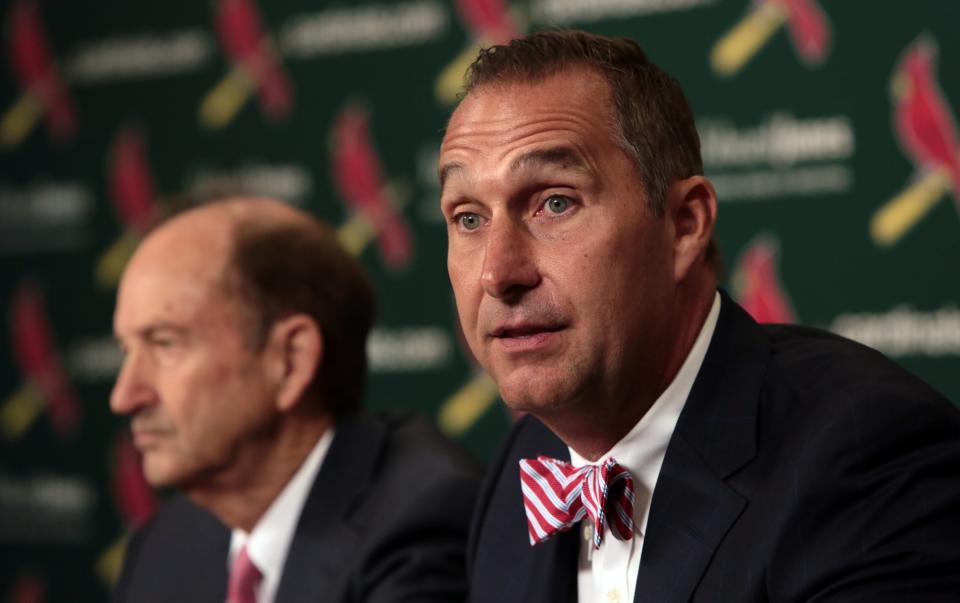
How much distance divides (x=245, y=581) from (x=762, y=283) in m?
1.62

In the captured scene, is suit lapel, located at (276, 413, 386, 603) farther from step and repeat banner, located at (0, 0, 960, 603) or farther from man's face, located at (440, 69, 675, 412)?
step and repeat banner, located at (0, 0, 960, 603)

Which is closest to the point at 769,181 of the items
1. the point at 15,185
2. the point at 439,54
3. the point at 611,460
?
the point at 439,54

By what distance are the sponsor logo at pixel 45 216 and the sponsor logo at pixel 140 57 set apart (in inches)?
17.1

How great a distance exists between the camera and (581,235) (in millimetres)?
1878

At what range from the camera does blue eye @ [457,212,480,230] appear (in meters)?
2.00

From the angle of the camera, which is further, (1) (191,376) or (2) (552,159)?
(1) (191,376)

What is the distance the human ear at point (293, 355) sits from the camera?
2.82 metres

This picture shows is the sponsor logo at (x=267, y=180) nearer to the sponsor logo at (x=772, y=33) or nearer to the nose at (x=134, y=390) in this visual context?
the sponsor logo at (x=772, y=33)

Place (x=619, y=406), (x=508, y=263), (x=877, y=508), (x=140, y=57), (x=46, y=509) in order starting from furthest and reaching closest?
(x=46, y=509)
(x=140, y=57)
(x=619, y=406)
(x=508, y=263)
(x=877, y=508)

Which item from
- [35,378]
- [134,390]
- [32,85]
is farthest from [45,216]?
[134,390]

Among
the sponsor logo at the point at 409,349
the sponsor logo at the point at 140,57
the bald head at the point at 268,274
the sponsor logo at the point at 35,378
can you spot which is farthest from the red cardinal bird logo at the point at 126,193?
the bald head at the point at 268,274

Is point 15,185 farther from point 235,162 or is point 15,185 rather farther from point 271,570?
point 271,570

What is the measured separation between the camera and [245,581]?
2.82 m

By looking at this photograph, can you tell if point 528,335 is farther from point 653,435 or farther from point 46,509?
point 46,509
